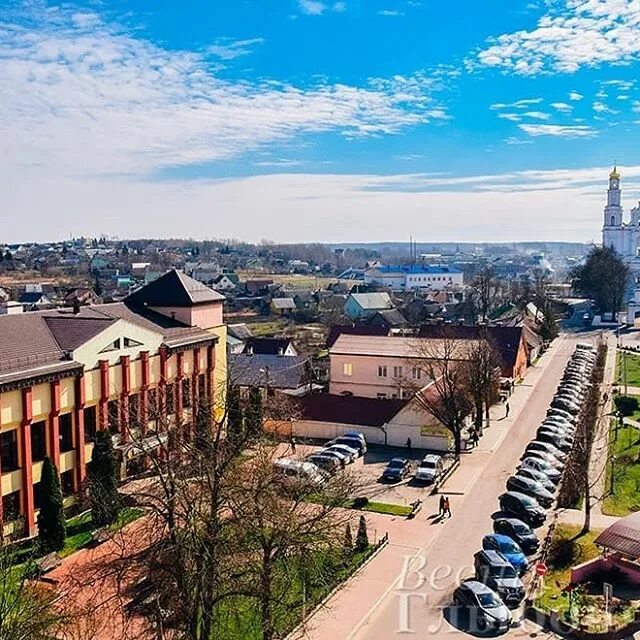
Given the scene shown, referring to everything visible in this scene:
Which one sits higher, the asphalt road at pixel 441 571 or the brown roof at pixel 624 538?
the brown roof at pixel 624 538

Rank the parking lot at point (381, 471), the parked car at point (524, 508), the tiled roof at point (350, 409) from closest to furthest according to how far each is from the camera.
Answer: the parked car at point (524, 508)
the parking lot at point (381, 471)
the tiled roof at point (350, 409)

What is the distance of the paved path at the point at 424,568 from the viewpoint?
17.7 metres

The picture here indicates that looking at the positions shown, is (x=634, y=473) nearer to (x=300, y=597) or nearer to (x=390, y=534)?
(x=390, y=534)

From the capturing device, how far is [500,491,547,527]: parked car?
2407cm

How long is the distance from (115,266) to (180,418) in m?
144

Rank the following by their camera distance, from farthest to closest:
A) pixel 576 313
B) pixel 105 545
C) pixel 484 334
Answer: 1. pixel 576 313
2. pixel 484 334
3. pixel 105 545

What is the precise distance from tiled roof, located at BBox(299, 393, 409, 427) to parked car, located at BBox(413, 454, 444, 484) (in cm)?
459

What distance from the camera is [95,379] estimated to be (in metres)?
26.7

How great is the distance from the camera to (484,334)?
43438 mm

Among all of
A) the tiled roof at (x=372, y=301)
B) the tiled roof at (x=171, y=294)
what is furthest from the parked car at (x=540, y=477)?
the tiled roof at (x=372, y=301)

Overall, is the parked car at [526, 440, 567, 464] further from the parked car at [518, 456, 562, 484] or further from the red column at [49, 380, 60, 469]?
the red column at [49, 380, 60, 469]

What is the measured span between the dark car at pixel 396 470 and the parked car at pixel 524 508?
4.94m

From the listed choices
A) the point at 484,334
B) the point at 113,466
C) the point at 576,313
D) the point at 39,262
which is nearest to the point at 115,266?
the point at 39,262

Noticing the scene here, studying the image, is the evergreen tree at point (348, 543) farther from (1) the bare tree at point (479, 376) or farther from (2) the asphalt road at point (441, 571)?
(1) the bare tree at point (479, 376)
